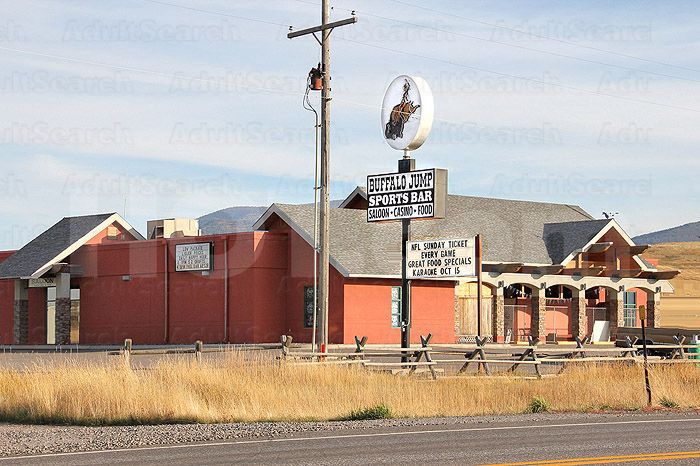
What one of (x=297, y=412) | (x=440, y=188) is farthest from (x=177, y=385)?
(x=440, y=188)

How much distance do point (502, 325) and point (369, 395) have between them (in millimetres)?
29471

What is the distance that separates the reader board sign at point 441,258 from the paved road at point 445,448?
459 inches

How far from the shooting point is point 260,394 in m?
22.5

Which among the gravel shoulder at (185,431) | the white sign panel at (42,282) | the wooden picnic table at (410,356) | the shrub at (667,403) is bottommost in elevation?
the shrub at (667,403)

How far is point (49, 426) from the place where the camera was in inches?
826

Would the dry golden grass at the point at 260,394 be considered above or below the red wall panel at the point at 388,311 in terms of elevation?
below

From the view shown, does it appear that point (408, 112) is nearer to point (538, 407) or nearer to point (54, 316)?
point (538, 407)

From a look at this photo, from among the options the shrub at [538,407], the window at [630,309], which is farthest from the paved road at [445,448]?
the window at [630,309]

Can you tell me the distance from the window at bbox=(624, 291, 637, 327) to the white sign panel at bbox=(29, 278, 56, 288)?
29.0m

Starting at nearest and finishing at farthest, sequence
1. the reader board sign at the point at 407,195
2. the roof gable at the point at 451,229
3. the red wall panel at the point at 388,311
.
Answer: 1. the reader board sign at the point at 407,195
2. the red wall panel at the point at 388,311
3. the roof gable at the point at 451,229

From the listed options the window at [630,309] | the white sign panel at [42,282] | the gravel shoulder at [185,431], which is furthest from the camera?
the window at [630,309]

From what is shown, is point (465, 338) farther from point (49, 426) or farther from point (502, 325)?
point (49, 426)

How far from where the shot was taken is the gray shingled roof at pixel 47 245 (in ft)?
173

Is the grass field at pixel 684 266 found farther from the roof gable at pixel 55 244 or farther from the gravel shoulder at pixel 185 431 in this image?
the gravel shoulder at pixel 185 431
